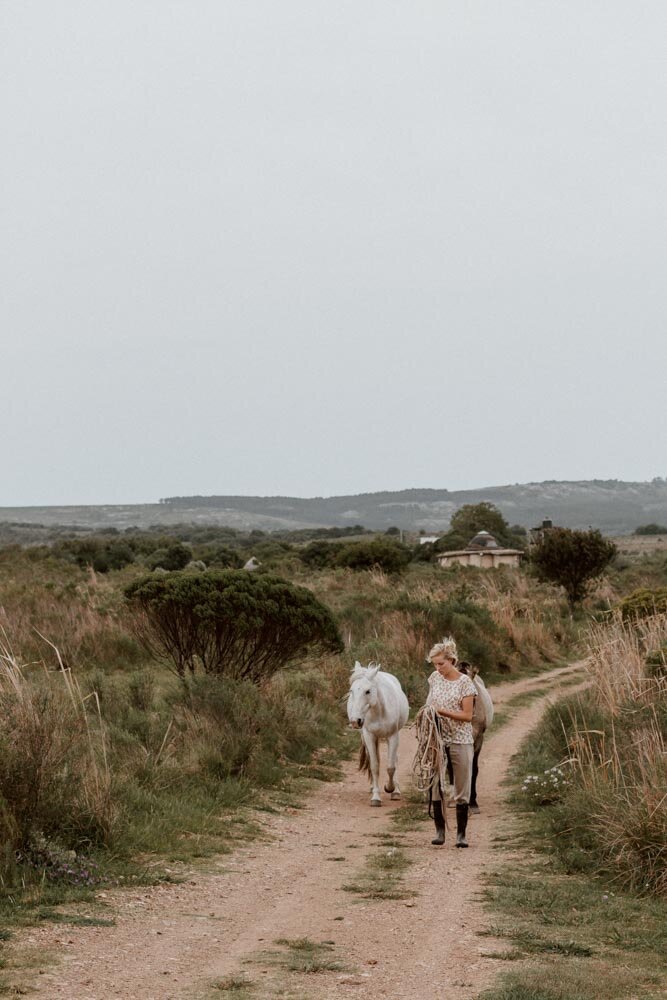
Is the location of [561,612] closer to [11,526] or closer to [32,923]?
[32,923]

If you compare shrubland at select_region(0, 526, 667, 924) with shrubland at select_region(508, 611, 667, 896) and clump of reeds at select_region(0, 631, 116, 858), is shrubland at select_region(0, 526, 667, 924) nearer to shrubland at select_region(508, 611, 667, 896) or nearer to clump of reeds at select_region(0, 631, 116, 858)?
clump of reeds at select_region(0, 631, 116, 858)

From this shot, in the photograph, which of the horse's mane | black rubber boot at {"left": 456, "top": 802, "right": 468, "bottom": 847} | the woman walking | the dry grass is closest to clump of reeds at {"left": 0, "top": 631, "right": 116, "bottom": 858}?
the woman walking

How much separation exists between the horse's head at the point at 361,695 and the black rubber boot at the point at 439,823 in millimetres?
1597


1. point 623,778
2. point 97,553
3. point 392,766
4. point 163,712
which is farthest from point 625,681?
point 97,553

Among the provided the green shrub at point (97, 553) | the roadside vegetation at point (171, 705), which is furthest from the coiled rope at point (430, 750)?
the green shrub at point (97, 553)

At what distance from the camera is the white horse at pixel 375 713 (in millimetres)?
12566

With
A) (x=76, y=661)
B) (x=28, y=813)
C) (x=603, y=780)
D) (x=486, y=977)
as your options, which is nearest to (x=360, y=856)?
(x=603, y=780)

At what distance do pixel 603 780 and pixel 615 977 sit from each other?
160 inches

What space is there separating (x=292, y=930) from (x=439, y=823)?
3.34m

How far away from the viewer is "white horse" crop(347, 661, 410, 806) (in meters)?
12.6

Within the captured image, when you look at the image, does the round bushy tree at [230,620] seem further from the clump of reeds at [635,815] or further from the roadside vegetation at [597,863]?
the clump of reeds at [635,815]

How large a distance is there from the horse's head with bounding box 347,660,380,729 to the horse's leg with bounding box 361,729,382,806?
336 millimetres

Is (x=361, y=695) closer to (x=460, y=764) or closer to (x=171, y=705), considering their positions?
(x=460, y=764)

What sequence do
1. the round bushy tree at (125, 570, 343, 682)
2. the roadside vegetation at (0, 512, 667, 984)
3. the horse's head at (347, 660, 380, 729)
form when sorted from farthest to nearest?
the round bushy tree at (125, 570, 343, 682) → the horse's head at (347, 660, 380, 729) → the roadside vegetation at (0, 512, 667, 984)
